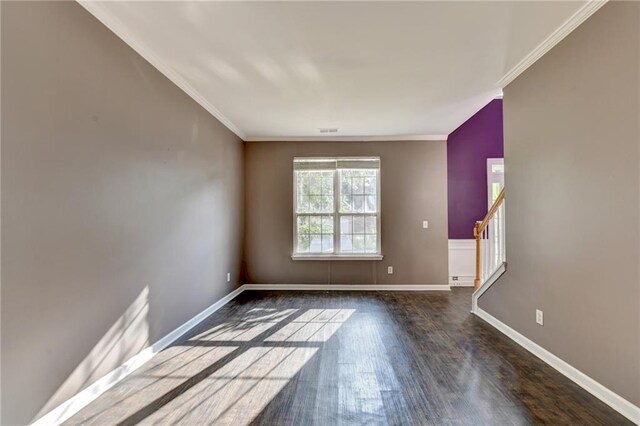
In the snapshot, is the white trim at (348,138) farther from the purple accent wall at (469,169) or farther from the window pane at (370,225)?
the window pane at (370,225)

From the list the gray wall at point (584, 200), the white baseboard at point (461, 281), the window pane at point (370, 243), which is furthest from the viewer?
the white baseboard at point (461, 281)

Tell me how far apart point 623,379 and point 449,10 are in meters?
2.54

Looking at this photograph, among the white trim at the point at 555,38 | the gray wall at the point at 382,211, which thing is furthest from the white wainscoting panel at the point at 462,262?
the white trim at the point at 555,38

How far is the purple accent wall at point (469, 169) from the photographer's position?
555 cm

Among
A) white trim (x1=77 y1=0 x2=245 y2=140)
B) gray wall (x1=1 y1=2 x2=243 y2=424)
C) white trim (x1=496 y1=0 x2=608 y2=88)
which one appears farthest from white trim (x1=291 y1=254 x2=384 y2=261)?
white trim (x1=496 y1=0 x2=608 y2=88)

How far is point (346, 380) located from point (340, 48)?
2558 mm

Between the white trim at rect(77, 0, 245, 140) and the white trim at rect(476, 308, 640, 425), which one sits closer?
the white trim at rect(476, 308, 640, 425)

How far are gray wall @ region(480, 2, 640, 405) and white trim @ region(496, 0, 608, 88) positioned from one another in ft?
0.16

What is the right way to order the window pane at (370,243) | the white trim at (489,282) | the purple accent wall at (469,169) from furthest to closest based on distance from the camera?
1. the purple accent wall at (469,169)
2. the window pane at (370,243)
3. the white trim at (489,282)

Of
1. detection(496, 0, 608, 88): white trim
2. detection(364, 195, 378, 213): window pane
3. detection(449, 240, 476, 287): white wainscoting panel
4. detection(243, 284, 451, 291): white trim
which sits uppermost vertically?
detection(496, 0, 608, 88): white trim

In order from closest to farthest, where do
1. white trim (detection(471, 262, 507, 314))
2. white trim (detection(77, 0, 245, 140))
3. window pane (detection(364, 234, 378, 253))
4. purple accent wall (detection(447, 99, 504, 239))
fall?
1. white trim (detection(77, 0, 245, 140))
2. white trim (detection(471, 262, 507, 314))
3. window pane (detection(364, 234, 378, 253))
4. purple accent wall (detection(447, 99, 504, 239))

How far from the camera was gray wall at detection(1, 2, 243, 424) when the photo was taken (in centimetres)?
153

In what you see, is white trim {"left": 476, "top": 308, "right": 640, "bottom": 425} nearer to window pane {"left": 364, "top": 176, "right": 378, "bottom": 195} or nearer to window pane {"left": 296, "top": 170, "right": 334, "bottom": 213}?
window pane {"left": 364, "top": 176, "right": 378, "bottom": 195}

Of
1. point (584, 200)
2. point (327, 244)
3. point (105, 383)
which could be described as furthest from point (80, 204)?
point (327, 244)
